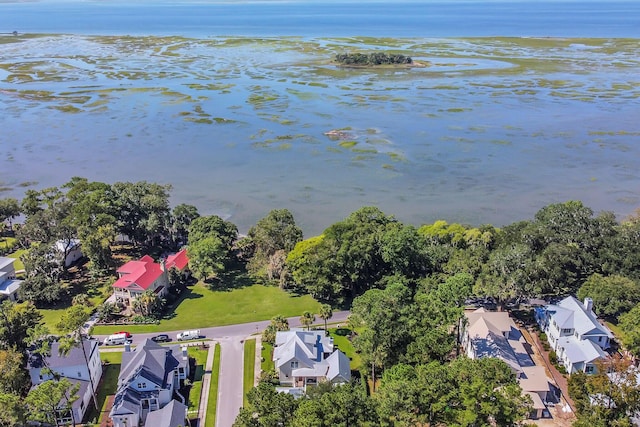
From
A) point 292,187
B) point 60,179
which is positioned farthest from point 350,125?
point 60,179

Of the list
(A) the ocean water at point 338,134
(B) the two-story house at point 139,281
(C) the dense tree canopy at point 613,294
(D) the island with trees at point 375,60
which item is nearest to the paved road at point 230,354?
(B) the two-story house at point 139,281

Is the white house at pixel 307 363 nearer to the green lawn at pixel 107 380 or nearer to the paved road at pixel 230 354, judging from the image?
the paved road at pixel 230 354

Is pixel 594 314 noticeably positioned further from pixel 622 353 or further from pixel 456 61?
pixel 456 61

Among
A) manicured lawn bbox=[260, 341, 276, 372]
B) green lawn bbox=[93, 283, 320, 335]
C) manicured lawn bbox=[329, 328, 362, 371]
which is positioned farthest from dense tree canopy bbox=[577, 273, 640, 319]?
manicured lawn bbox=[260, 341, 276, 372]

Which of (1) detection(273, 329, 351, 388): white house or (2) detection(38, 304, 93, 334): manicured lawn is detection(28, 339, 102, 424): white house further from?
(1) detection(273, 329, 351, 388): white house

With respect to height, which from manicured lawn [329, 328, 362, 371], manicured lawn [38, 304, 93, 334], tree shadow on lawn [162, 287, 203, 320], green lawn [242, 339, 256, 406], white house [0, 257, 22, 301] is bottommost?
manicured lawn [38, 304, 93, 334]

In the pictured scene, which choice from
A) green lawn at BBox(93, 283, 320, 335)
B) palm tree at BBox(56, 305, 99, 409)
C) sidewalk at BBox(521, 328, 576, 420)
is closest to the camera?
palm tree at BBox(56, 305, 99, 409)
